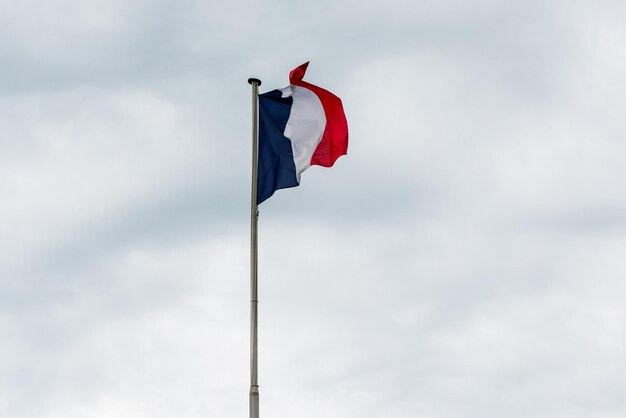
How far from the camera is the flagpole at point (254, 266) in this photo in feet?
70.6

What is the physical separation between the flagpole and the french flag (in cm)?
41

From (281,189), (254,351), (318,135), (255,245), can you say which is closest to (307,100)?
(318,135)

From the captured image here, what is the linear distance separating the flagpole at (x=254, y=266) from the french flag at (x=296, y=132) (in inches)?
16.0

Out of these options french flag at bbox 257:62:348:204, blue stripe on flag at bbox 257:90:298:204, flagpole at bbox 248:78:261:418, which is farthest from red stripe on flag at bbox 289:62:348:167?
flagpole at bbox 248:78:261:418

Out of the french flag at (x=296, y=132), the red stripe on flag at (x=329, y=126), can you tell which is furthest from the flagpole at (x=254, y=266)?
the red stripe on flag at (x=329, y=126)

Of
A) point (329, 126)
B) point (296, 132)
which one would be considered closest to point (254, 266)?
point (296, 132)

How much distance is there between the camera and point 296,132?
83.0 feet

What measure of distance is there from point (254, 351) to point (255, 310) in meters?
0.98

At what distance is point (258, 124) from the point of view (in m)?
24.4

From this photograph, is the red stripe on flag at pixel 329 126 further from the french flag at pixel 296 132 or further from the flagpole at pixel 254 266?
the flagpole at pixel 254 266

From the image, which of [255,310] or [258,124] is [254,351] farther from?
[258,124]

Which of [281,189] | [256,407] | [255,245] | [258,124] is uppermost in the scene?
[258,124]

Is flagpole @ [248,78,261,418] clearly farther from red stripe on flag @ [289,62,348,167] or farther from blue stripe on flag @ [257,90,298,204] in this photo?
red stripe on flag @ [289,62,348,167]

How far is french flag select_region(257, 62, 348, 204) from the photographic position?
24.5 meters
